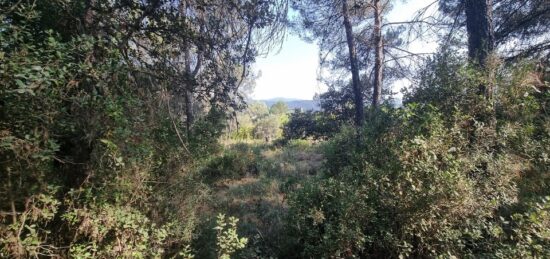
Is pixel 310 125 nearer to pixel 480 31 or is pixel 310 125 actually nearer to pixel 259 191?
pixel 259 191

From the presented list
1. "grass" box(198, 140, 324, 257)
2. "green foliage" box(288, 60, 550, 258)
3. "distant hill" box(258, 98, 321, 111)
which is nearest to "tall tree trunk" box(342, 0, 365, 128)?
"grass" box(198, 140, 324, 257)

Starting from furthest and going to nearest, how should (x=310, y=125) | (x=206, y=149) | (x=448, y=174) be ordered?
(x=310, y=125) → (x=206, y=149) → (x=448, y=174)

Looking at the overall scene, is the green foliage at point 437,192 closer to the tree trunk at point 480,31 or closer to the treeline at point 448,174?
the treeline at point 448,174

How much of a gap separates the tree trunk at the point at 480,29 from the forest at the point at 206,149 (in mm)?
23

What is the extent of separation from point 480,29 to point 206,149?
486 cm

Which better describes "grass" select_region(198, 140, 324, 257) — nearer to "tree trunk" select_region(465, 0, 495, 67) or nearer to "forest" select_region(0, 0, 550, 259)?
"forest" select_region(0, 0, 550, 259)

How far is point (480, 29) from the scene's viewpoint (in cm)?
508

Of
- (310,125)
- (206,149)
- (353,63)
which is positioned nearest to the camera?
(206,149)

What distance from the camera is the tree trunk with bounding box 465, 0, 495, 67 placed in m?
4.93

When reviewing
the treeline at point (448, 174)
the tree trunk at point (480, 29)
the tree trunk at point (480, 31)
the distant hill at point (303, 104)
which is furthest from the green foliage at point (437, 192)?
the distant hill at point (303, 104)

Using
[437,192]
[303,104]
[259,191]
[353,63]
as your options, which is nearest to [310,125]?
[353,63]

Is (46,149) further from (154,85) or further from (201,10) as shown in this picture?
(201,10)

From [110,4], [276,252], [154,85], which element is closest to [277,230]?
Answer: [276,252]

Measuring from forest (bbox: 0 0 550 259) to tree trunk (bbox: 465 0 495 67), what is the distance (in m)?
0.02
